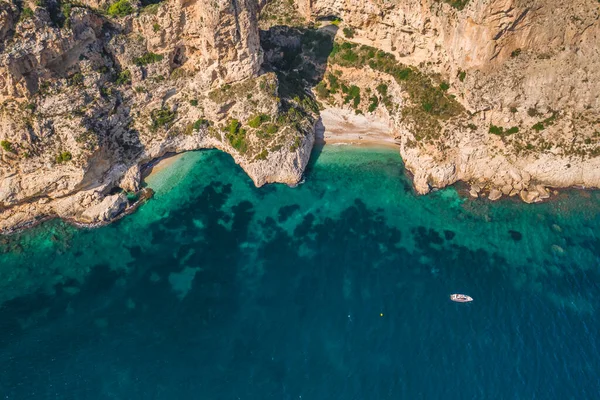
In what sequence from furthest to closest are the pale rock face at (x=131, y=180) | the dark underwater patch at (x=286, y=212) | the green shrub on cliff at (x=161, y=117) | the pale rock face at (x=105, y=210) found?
the green shrub on cliff at (x=161, y=117)
the pale rock face at (x=131, y=180)
the dark underwater patch at (x=286, y=212)
the pale rock face at (x=105, y=210)

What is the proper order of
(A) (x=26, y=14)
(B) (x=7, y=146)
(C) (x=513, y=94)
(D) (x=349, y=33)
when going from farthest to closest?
(D) (x=349, y=33), (C) (x=513, y=94), (B) (x=7, y=146), (A) (x=26, y=14)

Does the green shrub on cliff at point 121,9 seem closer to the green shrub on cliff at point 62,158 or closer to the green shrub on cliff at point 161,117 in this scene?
the green shrub on cliff at point 161,117

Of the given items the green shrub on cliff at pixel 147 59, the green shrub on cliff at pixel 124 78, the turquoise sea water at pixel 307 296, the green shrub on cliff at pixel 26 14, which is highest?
the green shrub on cliff at pixel 26 14

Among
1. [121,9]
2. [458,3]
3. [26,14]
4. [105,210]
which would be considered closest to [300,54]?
[458,3]

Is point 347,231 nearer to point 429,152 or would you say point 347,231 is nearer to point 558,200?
point 429,152

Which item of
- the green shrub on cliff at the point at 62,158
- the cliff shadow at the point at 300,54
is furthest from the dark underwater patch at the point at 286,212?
the green shrub on cliff at the point at 62,158

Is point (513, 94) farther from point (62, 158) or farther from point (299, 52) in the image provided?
point (62, 158)

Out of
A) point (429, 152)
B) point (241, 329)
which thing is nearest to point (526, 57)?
point (429, 152)
